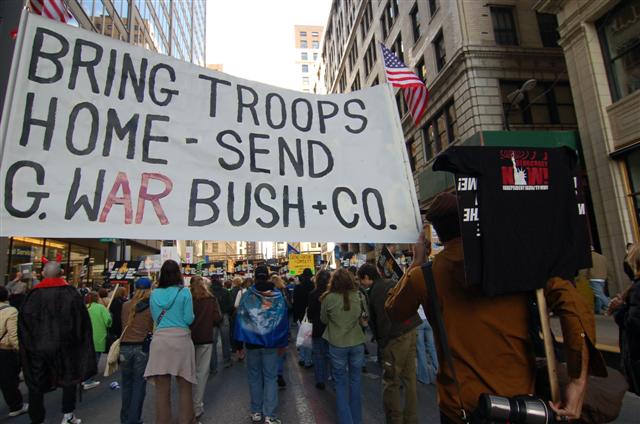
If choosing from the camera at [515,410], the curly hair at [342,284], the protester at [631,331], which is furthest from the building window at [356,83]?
the camera at [515,410]

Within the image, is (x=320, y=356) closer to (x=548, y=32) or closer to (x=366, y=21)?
(x=548, y=32)

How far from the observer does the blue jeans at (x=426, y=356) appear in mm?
6820

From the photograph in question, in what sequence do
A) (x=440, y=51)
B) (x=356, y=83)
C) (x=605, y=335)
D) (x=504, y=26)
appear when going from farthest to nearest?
1. (x=356, y=83)
2. (x=440, y=51)
3. (x=504, y=26)
4. (x=605, y=335)

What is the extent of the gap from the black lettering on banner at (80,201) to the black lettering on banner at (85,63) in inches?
23.4

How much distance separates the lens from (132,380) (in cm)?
489

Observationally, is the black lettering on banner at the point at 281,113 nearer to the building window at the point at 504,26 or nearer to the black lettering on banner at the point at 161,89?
the black lettering on banner at the point at 161,89

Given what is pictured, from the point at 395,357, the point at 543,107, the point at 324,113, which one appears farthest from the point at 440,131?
the point at 324,113

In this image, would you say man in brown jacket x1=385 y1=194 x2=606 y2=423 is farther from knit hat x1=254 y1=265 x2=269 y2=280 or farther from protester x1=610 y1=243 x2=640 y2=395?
knit hat x1=254 y1=265 x2=269 y2=280

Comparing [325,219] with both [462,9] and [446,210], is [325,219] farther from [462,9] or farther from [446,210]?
[462,9]

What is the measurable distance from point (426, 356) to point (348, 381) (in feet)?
8.92

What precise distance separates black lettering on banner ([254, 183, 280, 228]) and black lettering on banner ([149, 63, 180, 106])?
86 centimetres

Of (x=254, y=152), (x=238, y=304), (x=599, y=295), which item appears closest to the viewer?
(x=254, y=152)

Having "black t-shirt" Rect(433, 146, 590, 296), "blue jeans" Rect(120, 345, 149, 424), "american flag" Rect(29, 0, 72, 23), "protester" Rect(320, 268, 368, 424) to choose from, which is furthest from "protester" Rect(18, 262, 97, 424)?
"black t-shirt" Rect(433, 146, 590, 296)

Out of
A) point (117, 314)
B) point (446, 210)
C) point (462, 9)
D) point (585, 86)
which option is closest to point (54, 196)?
point (446, 210)
